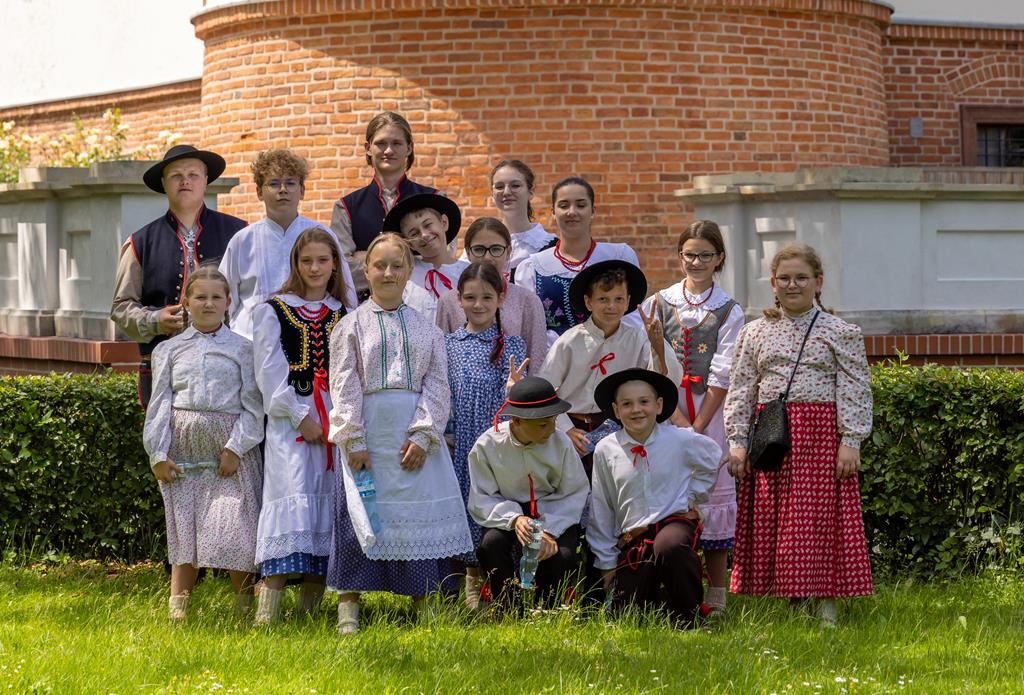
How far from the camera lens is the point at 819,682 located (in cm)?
495

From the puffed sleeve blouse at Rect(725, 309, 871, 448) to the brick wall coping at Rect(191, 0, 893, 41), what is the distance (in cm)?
637

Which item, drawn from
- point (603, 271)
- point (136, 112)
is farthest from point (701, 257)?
point (136, 112)

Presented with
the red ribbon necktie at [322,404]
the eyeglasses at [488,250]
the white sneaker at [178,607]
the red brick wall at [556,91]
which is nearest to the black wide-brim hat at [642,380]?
the eyeglasses at [488,250]

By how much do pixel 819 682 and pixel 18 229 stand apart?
7.38 m

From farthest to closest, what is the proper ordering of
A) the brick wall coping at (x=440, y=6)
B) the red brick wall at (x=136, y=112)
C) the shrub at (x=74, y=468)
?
1. the red brick wall at (x=136, y=112)
2. the brick wall coping at (x=440, y=6)
3. the shrub at (x=74, y=468)

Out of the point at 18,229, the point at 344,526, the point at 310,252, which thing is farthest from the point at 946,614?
the point at 18,229

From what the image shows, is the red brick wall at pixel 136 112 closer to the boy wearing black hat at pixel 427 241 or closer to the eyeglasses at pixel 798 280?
the boy wearing black hat at pixel 427 241

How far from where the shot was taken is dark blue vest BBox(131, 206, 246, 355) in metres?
6.77

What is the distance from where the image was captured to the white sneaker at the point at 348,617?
19.2 feet

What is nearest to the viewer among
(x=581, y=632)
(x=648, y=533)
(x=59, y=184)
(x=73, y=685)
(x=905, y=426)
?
(x=73, y=685)

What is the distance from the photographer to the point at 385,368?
6004 mm

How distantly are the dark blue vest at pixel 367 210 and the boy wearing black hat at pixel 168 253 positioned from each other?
2.22 feet

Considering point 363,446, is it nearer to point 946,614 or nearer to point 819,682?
point 819,682

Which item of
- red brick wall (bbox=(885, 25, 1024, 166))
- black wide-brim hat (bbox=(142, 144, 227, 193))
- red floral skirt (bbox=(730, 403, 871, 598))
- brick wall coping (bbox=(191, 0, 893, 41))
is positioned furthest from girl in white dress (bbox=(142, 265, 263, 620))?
red brick wall (bbox=(885, 25, 1024, 166))
